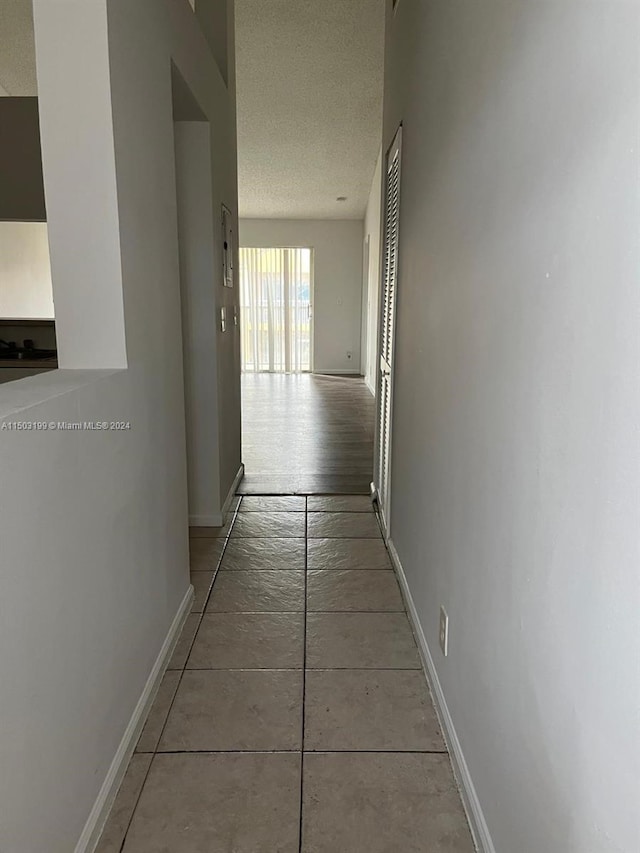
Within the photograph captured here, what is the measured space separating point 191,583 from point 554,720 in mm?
1889

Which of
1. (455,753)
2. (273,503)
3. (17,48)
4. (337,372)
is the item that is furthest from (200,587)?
(337,372)

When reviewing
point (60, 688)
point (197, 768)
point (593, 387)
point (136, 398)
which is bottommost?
point (197, 768)

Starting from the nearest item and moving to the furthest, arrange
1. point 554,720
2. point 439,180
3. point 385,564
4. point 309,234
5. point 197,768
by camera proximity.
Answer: point 554,720 → point 197,768 → point 439,180 → point 385,564 → point 309,234

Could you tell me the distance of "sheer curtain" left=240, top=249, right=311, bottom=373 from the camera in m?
10.7

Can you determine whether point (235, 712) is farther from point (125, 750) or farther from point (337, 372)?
point (337, 372)

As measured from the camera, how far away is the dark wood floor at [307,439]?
4.01 metres

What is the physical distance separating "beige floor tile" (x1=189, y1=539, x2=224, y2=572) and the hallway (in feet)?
0.09

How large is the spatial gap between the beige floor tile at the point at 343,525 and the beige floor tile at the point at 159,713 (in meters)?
1.28

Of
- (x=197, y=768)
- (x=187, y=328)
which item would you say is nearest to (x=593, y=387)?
(x=197, y=768)

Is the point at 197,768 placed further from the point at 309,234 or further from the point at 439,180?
the point at 309,234

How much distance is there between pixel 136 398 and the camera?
1707mm

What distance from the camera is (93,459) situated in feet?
4.58

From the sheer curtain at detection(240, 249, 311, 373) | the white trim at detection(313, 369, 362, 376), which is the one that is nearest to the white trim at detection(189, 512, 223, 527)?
Result: the white trim at detection(313, 369, 362, 376)

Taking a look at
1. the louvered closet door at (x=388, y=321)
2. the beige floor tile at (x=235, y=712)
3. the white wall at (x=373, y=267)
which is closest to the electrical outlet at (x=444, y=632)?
the beige floor tile at (x=235, y=712)
